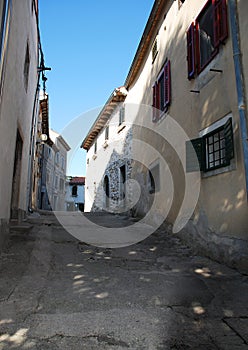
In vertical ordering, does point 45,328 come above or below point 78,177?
below

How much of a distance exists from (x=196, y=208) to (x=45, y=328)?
408cm

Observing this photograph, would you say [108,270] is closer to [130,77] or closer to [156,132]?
[156,132]

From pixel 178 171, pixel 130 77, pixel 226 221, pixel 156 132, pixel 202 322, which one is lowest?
pixel 202 322

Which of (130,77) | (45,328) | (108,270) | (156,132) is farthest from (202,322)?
(130,77)

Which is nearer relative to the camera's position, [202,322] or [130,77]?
[202,322]

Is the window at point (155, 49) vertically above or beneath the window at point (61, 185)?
above

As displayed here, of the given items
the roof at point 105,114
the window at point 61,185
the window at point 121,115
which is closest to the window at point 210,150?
the window at point 121,115

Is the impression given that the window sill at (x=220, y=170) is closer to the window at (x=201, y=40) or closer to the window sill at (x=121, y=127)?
the window at (x=201, y=40)

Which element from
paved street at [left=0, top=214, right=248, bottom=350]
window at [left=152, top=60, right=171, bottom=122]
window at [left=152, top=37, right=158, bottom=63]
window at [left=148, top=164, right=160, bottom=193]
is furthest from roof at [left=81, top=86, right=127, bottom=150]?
paved street at [left=0, top=214, right=248, bottom=350]

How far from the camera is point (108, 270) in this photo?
13.2ft

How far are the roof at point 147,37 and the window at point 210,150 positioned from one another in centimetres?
523

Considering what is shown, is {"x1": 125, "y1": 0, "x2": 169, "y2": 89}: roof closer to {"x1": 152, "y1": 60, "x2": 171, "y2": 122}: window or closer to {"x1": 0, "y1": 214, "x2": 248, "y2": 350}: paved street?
{"x1": 152, "y1": 60, "x2": 171, "y2": 122}: window

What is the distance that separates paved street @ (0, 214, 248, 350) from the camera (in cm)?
223

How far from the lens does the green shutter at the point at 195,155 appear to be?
17.9 feet
